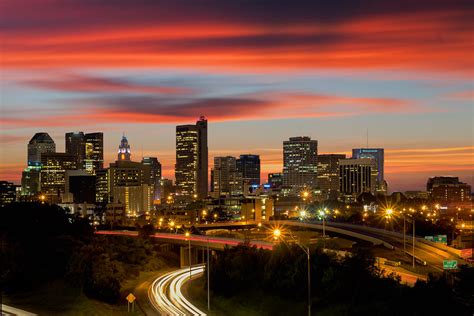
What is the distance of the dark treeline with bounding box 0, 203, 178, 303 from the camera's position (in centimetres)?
5966

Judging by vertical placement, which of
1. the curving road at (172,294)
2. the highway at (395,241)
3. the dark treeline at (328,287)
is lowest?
the curving road at (172,294)

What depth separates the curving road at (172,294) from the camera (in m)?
51.5

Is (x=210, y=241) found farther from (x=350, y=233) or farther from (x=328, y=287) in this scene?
(x=328, y=287)

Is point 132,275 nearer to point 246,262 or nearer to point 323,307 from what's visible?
point 246,262

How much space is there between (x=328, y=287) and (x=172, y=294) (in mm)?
16662

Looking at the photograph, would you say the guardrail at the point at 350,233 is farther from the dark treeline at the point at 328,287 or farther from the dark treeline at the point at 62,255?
the dark treeline at the point at 328,287

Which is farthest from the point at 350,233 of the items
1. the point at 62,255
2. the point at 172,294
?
the point at 172,294

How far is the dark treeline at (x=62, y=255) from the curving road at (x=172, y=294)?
3.67 meters

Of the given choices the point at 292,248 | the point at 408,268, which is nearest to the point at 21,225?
the point at 292,248

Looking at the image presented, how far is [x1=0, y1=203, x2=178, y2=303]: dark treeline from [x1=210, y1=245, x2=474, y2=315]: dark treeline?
1076 cm

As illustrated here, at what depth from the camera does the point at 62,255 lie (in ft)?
234

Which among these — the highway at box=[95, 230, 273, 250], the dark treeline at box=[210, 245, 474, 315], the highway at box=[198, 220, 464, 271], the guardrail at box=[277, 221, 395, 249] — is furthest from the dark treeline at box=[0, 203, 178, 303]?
the highway at box=[198, 220, 464, 271]

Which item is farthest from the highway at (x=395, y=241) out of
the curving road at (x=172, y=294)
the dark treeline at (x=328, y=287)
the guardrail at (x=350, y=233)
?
the curving road at (x=172, y=294)

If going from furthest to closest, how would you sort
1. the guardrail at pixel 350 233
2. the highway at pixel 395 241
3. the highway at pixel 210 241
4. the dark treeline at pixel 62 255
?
the guardrail at pixel 350 233 < the highway at pixel 210 241 < the highway at pixel 395 241 < the dark treeline at pixel 62 255
